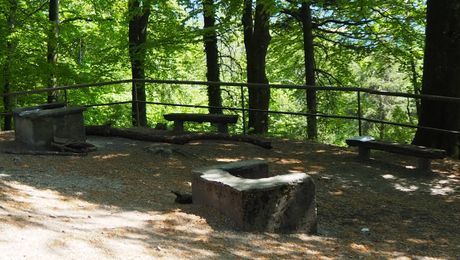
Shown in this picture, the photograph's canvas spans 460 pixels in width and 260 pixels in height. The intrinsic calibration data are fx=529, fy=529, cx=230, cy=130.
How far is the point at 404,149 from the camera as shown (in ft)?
27.5

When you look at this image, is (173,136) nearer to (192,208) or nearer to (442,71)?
(192,208)

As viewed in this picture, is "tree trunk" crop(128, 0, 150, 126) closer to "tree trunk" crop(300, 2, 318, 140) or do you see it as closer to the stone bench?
"tree trunk" crop(300, 2, 318, 140)

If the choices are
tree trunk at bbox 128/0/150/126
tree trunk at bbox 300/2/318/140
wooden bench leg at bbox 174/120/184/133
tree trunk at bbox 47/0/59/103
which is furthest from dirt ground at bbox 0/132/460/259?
tree trunk at bbox 47/0/59/103

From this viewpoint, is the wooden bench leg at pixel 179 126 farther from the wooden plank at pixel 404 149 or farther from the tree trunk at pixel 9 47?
the tree trunk at pixel 9 47

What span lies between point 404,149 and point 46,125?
595 cm

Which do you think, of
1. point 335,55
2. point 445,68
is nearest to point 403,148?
point 445,68

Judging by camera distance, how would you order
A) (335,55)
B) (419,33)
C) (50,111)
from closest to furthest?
(50,111) < (419,33) < (335,55)

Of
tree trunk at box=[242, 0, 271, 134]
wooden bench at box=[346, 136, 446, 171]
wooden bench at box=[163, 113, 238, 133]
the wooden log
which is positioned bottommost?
wooden bench at box=[346, 136, 446, 171]

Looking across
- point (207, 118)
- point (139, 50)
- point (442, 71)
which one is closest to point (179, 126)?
point (207, 118)

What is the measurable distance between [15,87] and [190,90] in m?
13.4

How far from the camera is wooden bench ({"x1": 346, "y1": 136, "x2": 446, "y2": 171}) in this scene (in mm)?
8039

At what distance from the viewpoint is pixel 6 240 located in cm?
408

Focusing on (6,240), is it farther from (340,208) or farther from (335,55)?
(335,55)

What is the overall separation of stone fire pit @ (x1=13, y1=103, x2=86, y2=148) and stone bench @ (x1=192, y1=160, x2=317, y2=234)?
4.27 meters
